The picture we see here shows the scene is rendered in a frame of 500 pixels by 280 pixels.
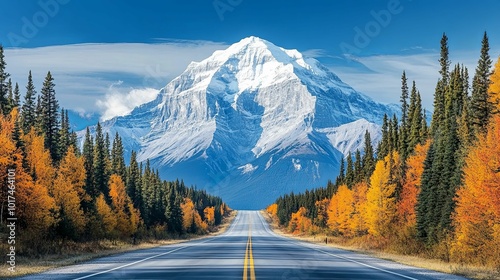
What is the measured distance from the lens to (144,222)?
3760 inches

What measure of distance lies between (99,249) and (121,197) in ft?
111

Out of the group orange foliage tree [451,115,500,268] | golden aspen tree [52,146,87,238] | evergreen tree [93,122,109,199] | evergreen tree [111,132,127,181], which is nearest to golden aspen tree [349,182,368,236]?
evergreen tree [93,122,109,199]

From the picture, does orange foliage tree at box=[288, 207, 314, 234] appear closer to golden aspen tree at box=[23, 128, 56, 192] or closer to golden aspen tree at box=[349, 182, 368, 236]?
golden aspen tree at box=[349, 182, 368, 236]

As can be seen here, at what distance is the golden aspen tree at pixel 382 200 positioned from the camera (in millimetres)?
70250

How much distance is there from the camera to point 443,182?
48844mm

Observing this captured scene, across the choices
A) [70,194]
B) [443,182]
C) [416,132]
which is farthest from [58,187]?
[416,132]

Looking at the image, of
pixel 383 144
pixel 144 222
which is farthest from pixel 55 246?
pixel 383 144

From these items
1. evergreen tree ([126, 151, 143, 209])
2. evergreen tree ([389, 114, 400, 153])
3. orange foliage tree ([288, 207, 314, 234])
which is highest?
evergreen tree ([389, 114, 400, 153])

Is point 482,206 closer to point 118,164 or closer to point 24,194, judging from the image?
point 24,194

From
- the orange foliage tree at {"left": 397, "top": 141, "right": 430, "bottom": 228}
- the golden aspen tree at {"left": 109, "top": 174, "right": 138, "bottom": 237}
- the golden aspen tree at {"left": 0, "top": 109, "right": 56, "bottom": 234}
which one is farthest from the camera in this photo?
the golden aspen tree at {"left": 109, "top": 174, "right": 138, "bottom": 237}

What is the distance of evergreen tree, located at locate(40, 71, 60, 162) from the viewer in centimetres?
6188

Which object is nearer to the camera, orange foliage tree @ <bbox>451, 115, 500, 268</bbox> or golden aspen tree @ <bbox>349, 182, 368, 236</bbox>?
orange foliage tree @ <bbox>451, 115, 500, 268</bbox>

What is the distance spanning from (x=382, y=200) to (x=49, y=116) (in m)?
41.3

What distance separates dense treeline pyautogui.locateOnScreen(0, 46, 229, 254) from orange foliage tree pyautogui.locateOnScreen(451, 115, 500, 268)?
92.4 ft
